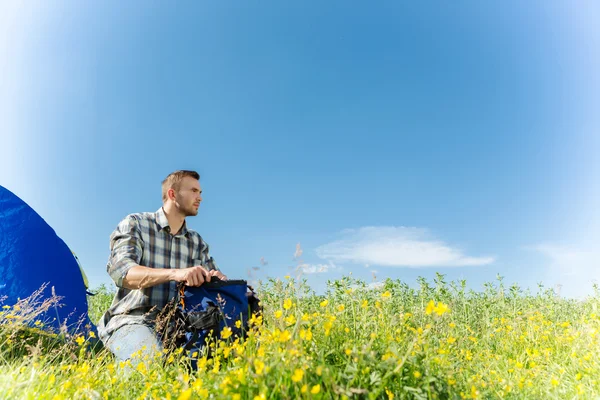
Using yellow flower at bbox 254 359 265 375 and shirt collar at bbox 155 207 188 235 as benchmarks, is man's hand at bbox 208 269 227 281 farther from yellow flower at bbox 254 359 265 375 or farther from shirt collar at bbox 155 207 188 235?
yellow flower at bbox 254 359 265 375

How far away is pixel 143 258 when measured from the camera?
4645 millimetres

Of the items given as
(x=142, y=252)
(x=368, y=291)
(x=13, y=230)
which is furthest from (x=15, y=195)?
(x=368, y=291)

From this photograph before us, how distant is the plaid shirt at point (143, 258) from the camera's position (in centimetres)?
428

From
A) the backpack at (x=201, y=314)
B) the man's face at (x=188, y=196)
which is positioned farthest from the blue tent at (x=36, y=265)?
the backpack at (x=201, y=314)

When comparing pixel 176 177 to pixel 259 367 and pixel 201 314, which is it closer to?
pixel 201 314

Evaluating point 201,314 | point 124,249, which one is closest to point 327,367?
point 201,314

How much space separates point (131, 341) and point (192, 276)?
0.84 meters

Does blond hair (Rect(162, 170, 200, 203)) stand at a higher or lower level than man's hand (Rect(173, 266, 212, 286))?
higher

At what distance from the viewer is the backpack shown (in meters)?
3.78

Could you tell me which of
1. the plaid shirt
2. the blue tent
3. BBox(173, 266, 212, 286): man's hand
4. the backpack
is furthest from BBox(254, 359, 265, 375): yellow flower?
the blue tent

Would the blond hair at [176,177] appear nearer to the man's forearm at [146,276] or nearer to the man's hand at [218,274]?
the man's forearm at [146,276]

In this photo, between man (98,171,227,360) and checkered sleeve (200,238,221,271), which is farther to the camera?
checkered sleeve (200,238,221,271)

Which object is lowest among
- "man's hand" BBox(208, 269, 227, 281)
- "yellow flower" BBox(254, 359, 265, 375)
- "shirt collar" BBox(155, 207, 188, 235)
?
"yellow flower" BBox(254, 359, 265, 375)

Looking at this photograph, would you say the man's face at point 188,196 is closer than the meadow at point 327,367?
No
